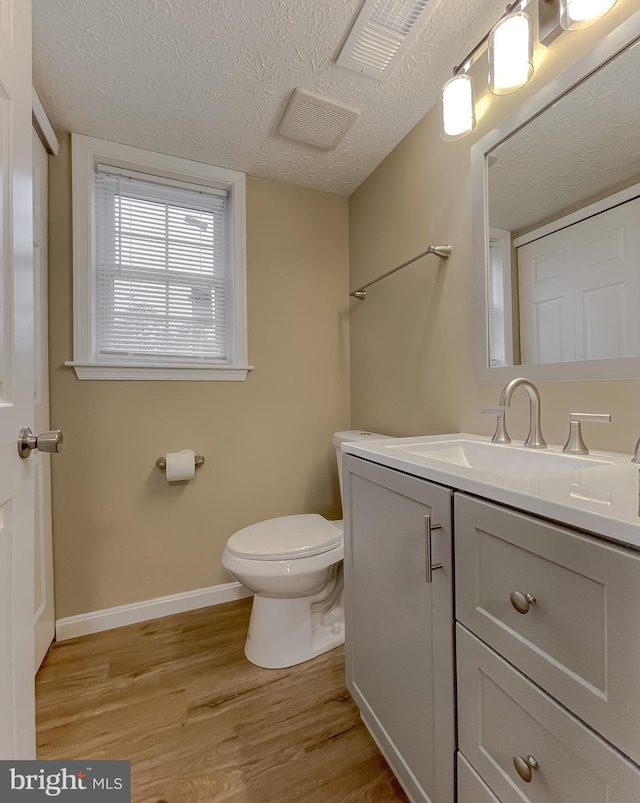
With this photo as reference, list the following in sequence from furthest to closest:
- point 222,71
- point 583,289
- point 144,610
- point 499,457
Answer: point 144,610
point 222,71
point 499,457
point 583,289

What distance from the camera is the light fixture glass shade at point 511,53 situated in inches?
40.3

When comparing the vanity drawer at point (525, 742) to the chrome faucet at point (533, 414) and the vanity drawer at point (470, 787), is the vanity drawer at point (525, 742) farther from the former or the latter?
the chrome faucet at point (533, 414)

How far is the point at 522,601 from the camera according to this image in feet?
1.87

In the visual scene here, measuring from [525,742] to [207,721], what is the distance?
3.42 ft

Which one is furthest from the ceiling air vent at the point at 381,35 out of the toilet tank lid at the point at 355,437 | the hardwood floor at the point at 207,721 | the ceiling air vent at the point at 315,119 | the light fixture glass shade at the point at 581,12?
the hardwood floor at the point at 207,721

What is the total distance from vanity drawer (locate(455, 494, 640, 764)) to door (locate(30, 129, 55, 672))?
154cm

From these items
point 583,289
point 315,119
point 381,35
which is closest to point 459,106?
point 381,35

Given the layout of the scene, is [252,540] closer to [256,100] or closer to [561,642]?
[561,642]

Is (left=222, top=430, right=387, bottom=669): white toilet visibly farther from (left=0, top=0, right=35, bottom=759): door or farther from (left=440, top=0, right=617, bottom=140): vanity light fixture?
(left=440, top=0, right=617, bottom=140): vanity light fixture

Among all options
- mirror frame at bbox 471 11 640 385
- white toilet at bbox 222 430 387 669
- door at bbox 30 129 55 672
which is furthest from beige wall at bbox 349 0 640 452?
door at bbox 30 129 55 672

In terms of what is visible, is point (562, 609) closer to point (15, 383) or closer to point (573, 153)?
point (15, 383)

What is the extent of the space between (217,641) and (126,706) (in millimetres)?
394

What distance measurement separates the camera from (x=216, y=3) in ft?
3.60

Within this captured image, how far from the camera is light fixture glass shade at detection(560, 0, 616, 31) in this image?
891 mm
